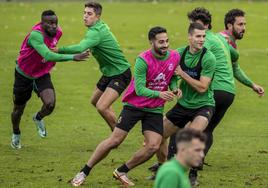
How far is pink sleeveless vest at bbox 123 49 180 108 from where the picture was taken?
1335cm

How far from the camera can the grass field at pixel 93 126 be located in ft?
48.5

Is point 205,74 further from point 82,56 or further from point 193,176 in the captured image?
point 82,56

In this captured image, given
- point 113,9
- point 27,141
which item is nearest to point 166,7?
point 113,9

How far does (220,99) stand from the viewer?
47.8 feet

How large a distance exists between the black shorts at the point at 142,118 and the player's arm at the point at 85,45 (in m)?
2.20

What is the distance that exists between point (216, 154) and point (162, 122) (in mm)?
3509

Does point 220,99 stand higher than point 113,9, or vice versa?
point 220,99

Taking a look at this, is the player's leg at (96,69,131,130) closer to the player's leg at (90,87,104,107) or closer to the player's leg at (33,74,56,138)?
the player's leg at (90,87,104,107)

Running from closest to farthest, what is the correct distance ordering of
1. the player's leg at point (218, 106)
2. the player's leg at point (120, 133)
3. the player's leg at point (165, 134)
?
the player's leg at point (120, 133), the player's leg at point (165, 134), the player's leg at point (218, 106)

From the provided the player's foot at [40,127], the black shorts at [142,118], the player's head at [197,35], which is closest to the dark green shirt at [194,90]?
the player's head at [197,35]

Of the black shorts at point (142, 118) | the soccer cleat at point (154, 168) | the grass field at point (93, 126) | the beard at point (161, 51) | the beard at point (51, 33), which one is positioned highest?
the beard at point (161, 51)

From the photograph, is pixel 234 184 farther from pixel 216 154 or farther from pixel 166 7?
pixel 166 7

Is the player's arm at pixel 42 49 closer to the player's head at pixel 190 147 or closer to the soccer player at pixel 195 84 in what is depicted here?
the soccer player at pixel 195 84

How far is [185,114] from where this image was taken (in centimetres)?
1387
